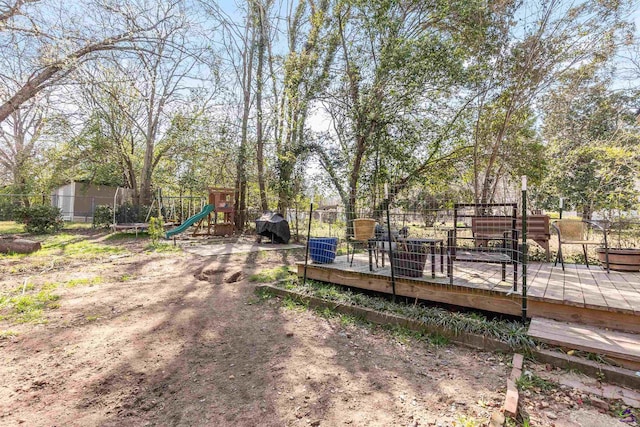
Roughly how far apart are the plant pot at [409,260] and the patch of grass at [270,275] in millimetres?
1986

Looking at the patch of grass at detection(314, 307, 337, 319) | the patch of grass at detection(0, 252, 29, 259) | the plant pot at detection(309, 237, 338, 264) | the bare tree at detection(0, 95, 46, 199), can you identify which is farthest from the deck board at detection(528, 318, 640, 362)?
the bare tree at detection(0, 95, 46, 199)

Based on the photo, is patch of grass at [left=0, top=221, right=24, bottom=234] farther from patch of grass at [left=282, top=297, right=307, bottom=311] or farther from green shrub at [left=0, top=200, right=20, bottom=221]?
patch of grass at [left=282, top=297, right=307, bottom=311]

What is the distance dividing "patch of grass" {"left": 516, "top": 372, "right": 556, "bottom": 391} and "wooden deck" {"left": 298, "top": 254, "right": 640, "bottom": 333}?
93 cm

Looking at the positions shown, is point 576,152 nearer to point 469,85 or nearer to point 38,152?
point 469,85

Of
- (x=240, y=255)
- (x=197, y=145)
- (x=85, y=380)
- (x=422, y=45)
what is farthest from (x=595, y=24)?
(x=197, y=145)

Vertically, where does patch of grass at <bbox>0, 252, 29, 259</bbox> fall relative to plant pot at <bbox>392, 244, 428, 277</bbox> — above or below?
below

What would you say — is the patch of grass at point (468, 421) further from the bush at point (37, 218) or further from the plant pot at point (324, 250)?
the bush at point (37, 218)

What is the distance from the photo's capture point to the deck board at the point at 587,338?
2.17 meters

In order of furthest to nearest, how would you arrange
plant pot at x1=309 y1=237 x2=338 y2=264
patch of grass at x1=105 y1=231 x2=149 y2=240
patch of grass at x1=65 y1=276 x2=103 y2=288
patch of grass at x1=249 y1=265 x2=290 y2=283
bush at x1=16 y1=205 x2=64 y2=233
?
bush at x1=16 y1=205 x2=64 y2=233 < patch of grass at x1=105 y1=231 x2=149 y2=240 < patch of grass at x1=249 y1=265 x2=290 y2=283 < plant pot at x1=309 y1=237 x2=338 y2=264 < patch of grass at x1=65 y1=276 x2=103 y2=288

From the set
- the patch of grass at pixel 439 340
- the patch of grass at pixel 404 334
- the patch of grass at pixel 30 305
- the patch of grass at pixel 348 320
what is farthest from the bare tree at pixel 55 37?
the patch of grass at pixel 439 340

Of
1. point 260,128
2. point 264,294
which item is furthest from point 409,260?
point 260,128

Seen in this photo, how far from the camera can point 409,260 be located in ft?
11.7

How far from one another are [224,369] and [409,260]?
2.26 metres

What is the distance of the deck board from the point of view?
2175 millimetres
